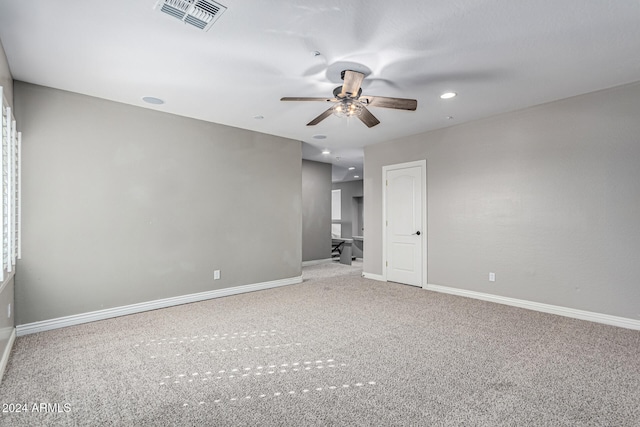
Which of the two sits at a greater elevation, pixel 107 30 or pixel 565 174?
pixel 107 30

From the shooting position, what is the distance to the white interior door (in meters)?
5.30

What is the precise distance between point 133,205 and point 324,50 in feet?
9.75

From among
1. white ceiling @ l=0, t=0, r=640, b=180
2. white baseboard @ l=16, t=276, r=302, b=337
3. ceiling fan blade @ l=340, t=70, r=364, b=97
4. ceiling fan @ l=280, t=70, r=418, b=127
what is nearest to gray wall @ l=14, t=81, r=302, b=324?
white baseboard @ l=16, t=276, r=302, b=337

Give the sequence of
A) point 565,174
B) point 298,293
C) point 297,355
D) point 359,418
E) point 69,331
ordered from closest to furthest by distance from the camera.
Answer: point 359,418 < point 297,355 < point 69,331 < point 565,174 < point 298,293

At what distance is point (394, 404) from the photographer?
199 cm

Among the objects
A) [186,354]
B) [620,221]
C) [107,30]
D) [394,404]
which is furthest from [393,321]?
[107,30]

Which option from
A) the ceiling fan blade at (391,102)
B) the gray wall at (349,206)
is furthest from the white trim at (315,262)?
the ceiling fan blade at (391,102)

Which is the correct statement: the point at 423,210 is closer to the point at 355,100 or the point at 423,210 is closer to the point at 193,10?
the point at 355,100

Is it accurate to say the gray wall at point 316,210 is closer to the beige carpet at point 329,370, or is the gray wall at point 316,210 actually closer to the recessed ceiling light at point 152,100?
the beige carpet at point 329,370

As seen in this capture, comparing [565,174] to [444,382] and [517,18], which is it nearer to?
[517,18]

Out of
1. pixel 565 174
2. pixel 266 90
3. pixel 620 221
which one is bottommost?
pixel 620 221

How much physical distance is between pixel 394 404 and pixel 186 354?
1766 millimetres

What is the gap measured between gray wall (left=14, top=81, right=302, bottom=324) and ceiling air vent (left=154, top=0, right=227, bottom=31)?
7.27 ft

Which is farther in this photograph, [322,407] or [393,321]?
[393,321]
